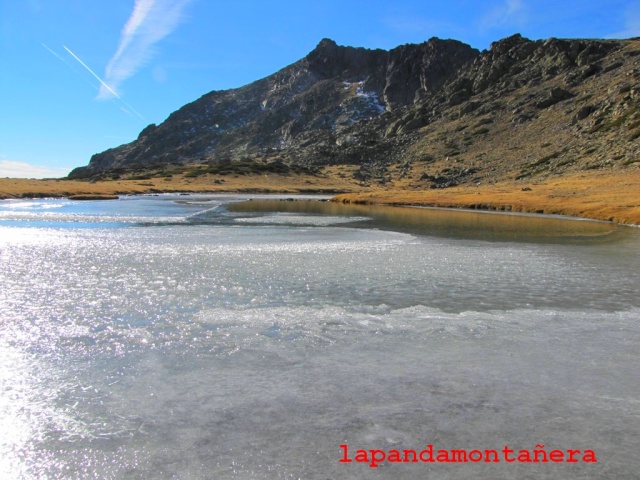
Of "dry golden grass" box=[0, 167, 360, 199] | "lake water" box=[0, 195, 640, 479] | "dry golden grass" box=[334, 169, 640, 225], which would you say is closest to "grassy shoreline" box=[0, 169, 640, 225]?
"dry golden grass" box=[334, 169, 640, 225]

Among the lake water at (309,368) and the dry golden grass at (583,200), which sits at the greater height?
the dry golden grass at (583,200)

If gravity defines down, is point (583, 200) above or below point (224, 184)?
below

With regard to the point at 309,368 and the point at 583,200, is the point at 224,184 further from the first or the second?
the point at 309,368

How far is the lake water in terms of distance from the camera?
22.5 ft

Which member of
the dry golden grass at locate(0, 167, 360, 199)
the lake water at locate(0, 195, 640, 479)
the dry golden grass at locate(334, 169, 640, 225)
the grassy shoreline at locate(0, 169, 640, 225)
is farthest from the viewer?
the dry golden grass at locate(0, 167, 360, 199)

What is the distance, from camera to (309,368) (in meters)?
10.0

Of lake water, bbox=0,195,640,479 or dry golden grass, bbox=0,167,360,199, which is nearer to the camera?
lake water, bbox=0,195,640,479

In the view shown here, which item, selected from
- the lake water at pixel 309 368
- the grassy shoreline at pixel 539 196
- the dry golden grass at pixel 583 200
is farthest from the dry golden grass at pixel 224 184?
the lake water at pixel 309 368

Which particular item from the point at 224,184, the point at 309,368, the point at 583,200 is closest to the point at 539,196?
the point at 583,200

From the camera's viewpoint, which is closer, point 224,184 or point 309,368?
point 309,368

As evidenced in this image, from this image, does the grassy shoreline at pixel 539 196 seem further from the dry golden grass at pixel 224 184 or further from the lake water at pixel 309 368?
the lake water at pixel 309 368

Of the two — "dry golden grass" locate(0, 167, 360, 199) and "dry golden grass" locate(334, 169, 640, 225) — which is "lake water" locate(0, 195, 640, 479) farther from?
"dry golden grass" locate(0, 167, 360, 199)

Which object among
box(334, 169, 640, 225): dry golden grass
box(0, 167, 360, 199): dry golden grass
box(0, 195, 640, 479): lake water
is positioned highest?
box(0, 167, 360, 199): dry golden grass

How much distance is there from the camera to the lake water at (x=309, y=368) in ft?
22.5
